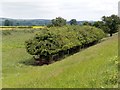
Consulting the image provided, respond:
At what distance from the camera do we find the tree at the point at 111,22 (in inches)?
4956

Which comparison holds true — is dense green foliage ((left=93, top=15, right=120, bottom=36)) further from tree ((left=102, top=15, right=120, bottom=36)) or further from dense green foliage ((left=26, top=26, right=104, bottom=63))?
dense green foliage ((left=26, top=26, right=104, bottom=63))

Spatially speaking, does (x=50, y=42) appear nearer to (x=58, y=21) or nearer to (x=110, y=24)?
(x=110, y=24)

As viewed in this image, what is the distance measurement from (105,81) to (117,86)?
1958 millimetres

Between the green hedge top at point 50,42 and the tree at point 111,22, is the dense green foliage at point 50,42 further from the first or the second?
the tree at point 111,22

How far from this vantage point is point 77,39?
81.1 metres

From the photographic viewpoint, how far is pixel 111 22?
412ft

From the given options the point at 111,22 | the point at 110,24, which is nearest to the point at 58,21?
the point at 110,24

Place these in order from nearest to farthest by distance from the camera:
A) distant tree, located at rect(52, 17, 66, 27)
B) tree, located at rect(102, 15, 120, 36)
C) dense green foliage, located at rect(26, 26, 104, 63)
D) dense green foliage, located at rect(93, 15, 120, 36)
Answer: dense green foliage, located at rect(26, 26, 104, 63) → tree, located at rect(102, 15, 120, 36) → dense green foliage, located at rect(93, 15, 120, 36) → distant tree, located at rect(52, 17, 66, 27)

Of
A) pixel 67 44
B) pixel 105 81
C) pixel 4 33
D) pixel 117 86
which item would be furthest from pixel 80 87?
pixel 4 33

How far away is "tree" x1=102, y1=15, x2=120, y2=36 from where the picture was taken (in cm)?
12588

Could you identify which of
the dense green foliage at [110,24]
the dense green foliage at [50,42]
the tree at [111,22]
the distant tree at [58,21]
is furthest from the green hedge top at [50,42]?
the distant tree at [58,21]

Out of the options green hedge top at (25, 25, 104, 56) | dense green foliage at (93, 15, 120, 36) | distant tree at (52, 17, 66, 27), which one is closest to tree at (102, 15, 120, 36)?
dense green foliage at (93, 15, 120, 36)

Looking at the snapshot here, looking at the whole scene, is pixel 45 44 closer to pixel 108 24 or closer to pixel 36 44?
pixel 36 44

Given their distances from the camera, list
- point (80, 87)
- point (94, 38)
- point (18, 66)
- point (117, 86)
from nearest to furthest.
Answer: point (117, 86)
point (80, 87)
point (18, 66)
point (94, 38)
